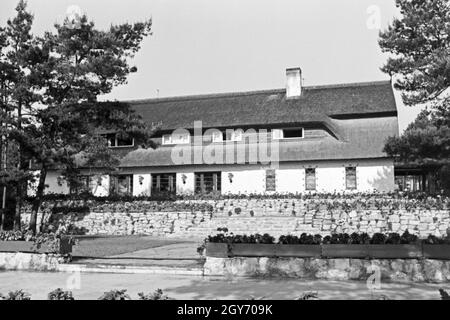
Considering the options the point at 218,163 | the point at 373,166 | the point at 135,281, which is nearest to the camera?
the point at 135,281

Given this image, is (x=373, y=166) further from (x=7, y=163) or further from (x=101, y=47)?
(x=7, y=163)

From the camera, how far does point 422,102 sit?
20.8 m

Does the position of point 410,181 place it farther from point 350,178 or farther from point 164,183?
point 164,183

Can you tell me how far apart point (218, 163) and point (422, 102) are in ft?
44.6

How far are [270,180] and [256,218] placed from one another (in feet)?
25.0

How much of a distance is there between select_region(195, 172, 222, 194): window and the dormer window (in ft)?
14.7

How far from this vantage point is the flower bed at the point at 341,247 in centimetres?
1022

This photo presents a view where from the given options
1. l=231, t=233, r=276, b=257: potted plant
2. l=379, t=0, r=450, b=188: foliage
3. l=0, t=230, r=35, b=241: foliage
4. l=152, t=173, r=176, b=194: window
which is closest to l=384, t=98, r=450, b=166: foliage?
l=379, t=0, r=450, b=188: foliage

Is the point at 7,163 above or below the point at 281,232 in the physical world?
above

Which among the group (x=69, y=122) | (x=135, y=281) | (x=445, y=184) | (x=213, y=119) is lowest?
(x=135, y=281)

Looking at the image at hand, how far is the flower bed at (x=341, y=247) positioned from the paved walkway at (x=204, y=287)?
0.74m

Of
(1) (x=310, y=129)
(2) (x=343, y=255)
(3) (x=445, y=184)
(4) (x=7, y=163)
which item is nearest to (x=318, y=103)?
(1) (x=310, y=129)

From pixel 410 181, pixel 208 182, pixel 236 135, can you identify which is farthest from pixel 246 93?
pixel 410 181

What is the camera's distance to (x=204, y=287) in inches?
378
